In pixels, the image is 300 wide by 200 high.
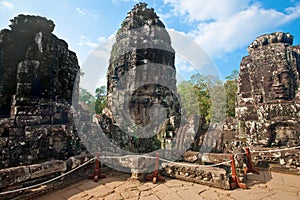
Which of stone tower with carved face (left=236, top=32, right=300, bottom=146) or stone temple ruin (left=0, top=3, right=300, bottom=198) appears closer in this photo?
stone temple ruin (left=0, top=3, right=300, bottom=198)

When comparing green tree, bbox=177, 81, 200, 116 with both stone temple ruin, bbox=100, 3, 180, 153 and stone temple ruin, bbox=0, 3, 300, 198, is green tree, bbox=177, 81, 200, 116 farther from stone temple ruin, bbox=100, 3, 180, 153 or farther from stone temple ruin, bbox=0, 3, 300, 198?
stone temple ruin, bbox=0, 3, 300, 198

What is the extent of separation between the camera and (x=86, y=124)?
747 centimetres

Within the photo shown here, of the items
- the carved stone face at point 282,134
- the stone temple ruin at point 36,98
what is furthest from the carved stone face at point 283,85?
the stone temple ruin at point 36,98

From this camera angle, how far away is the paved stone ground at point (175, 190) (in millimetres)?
Result: 3308

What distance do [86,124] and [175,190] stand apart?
504 centimetres

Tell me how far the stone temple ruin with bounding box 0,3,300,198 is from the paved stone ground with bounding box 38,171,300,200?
27cm

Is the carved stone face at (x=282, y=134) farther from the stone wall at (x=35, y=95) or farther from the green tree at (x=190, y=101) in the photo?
the green tree at (x=190, y=101)

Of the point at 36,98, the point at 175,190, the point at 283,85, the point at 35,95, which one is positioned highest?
the point at 283,85

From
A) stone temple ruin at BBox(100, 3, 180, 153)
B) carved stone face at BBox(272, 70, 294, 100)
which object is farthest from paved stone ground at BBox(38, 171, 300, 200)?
stone temple ruin at BBox(100, 3, 180, 153)

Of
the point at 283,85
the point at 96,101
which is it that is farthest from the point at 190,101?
the point at 283,85

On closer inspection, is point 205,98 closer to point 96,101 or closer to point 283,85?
point 96,101

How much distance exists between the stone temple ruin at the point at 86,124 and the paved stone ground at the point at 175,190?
10.6 inches

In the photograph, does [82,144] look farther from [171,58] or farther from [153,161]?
[171,58]

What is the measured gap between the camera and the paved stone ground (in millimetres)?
3308
